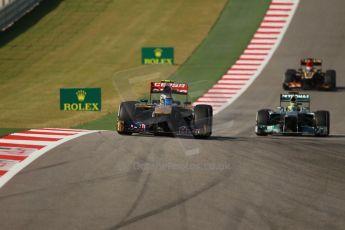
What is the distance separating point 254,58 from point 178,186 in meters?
29.2

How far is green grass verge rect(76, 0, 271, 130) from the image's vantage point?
41750 millimetres

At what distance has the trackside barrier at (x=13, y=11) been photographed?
51.3m

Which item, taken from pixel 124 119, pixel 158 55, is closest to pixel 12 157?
pixel 124 119

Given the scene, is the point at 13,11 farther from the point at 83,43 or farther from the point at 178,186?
the point at 178,186

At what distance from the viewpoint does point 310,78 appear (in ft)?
130

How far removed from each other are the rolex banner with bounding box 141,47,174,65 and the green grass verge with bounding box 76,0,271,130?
2.80ft

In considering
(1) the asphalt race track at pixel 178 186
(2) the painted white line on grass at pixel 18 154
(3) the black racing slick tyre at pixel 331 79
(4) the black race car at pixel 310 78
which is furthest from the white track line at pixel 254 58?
(1) the asphalt race track at pixel 178 186

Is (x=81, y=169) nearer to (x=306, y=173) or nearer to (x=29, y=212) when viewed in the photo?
(x=29, y=212)

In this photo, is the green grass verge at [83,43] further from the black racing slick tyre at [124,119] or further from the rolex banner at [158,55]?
the black racing slick tyre at [124,119]

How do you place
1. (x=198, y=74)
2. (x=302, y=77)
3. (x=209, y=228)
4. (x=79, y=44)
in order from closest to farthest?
(x=209, y=228) < (x=302, y=77) < (x=198, y=74) < (x=79, y=44)

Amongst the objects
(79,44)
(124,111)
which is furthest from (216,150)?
(79,44)

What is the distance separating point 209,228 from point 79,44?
36.2m

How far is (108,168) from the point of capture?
58.9 feet

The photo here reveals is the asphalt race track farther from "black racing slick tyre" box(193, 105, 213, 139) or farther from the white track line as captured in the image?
the white track line
